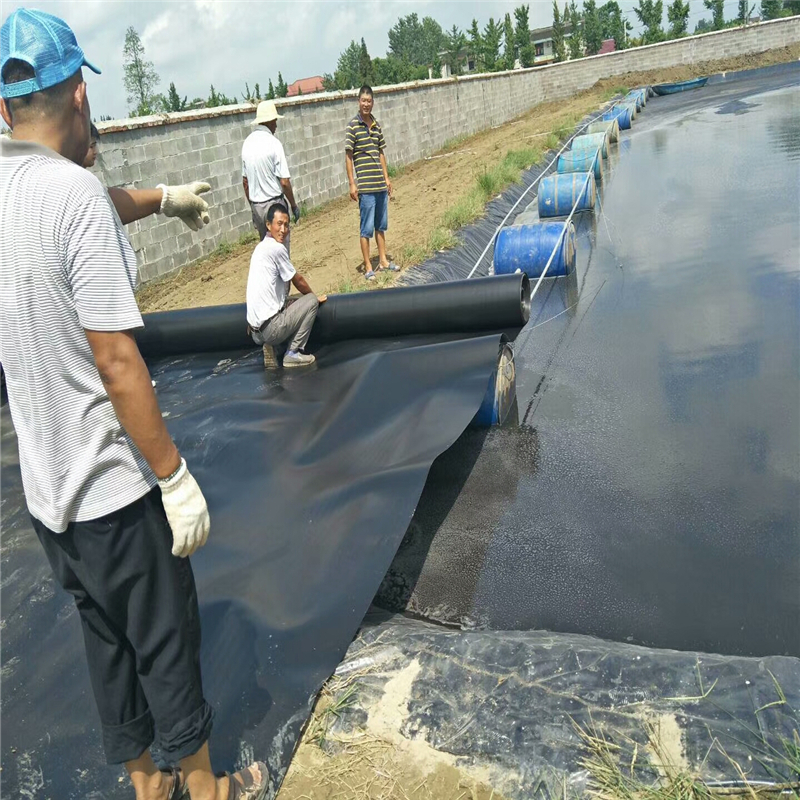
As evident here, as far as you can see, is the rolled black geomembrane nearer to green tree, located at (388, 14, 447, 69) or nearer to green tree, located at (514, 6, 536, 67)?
green tree, located at (514, 6, 536, 67)

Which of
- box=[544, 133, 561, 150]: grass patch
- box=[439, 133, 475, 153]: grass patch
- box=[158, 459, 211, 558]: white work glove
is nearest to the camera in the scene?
box=[158, 459, 211, 558]: white work glove

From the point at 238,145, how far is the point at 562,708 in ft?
36.0

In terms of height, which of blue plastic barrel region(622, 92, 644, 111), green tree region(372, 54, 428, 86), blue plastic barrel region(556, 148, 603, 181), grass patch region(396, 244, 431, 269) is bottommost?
grass patch region(396, 244, 431, 269)

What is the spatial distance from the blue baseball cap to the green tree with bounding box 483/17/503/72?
48.8 m

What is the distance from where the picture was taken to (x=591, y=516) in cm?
368

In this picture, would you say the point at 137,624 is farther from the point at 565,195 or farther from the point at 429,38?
the point at 429,38

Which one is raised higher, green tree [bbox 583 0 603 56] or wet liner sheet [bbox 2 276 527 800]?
green tree [bbox 583 0 603 56]

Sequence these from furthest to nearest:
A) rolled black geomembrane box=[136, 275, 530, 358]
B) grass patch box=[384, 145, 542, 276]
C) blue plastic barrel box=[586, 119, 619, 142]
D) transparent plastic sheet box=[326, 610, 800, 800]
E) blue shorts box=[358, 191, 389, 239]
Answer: blue plastic barrel box=[586, 119, 619, 142] < grass patch box=[384, 145, 542, 276] < blue shorts box=[358, 191, 389, 239] < rolled black geomembrane box=[136, 275, 530, 358] < transparent plastic sheet box=[326, 610, 800, 800]

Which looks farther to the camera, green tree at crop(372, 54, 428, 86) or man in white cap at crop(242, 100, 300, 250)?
green tree at crop(372, 54, 428, 86)

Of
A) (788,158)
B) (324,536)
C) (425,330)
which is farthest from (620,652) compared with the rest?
(788,158)

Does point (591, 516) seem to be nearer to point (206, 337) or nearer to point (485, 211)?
point (206, 337)

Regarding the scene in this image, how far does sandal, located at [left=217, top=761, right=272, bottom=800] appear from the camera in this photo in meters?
2.10

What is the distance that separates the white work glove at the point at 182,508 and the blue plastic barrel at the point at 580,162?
1186 centimetres

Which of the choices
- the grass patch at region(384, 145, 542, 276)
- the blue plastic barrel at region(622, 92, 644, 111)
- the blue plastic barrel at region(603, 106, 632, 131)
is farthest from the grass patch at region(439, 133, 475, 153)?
the grass patch at region(384, 145, 542, 276)
